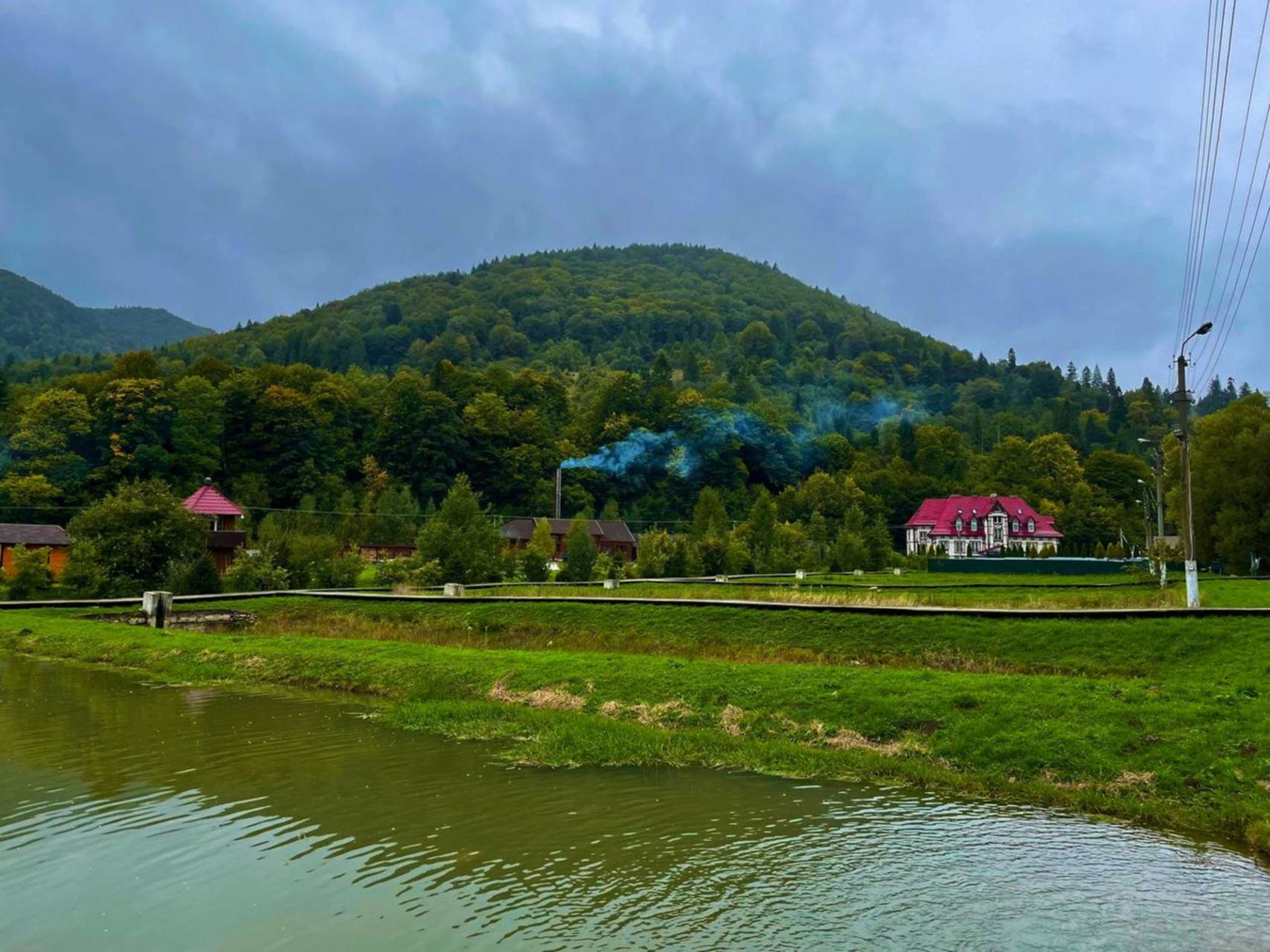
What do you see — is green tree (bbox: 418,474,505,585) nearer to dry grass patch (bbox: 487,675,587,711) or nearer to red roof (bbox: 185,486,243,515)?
red roof (bbox: 185,486,243,515)

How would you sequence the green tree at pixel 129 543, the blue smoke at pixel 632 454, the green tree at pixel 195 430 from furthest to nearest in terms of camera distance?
the blue smoke at pixel 632 454
the green tree at pixel 195 430
the green tree at pixel 129 543

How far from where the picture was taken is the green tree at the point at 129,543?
47.3 meters

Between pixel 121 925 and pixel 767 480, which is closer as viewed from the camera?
pixel 121 925

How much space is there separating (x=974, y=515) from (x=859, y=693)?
4567 inches

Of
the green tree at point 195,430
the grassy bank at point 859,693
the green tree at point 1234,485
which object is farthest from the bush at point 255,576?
the green tree at point 1234,485

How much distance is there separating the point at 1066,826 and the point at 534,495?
121m

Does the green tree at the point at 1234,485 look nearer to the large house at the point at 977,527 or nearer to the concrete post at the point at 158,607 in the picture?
the large house at the point at 977,527

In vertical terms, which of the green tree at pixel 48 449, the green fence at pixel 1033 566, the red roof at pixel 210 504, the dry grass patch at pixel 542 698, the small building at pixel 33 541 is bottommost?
the dry grass patch at pixel 542 698

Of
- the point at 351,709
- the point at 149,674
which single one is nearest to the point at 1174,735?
the point at 351,709

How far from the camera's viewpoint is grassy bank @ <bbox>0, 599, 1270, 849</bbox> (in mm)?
13523

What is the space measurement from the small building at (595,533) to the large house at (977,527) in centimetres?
4064

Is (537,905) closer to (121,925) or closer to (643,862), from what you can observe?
(643,862)

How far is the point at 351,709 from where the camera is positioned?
20.5 metres

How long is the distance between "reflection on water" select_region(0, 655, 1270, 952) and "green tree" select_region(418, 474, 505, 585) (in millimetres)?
36730
